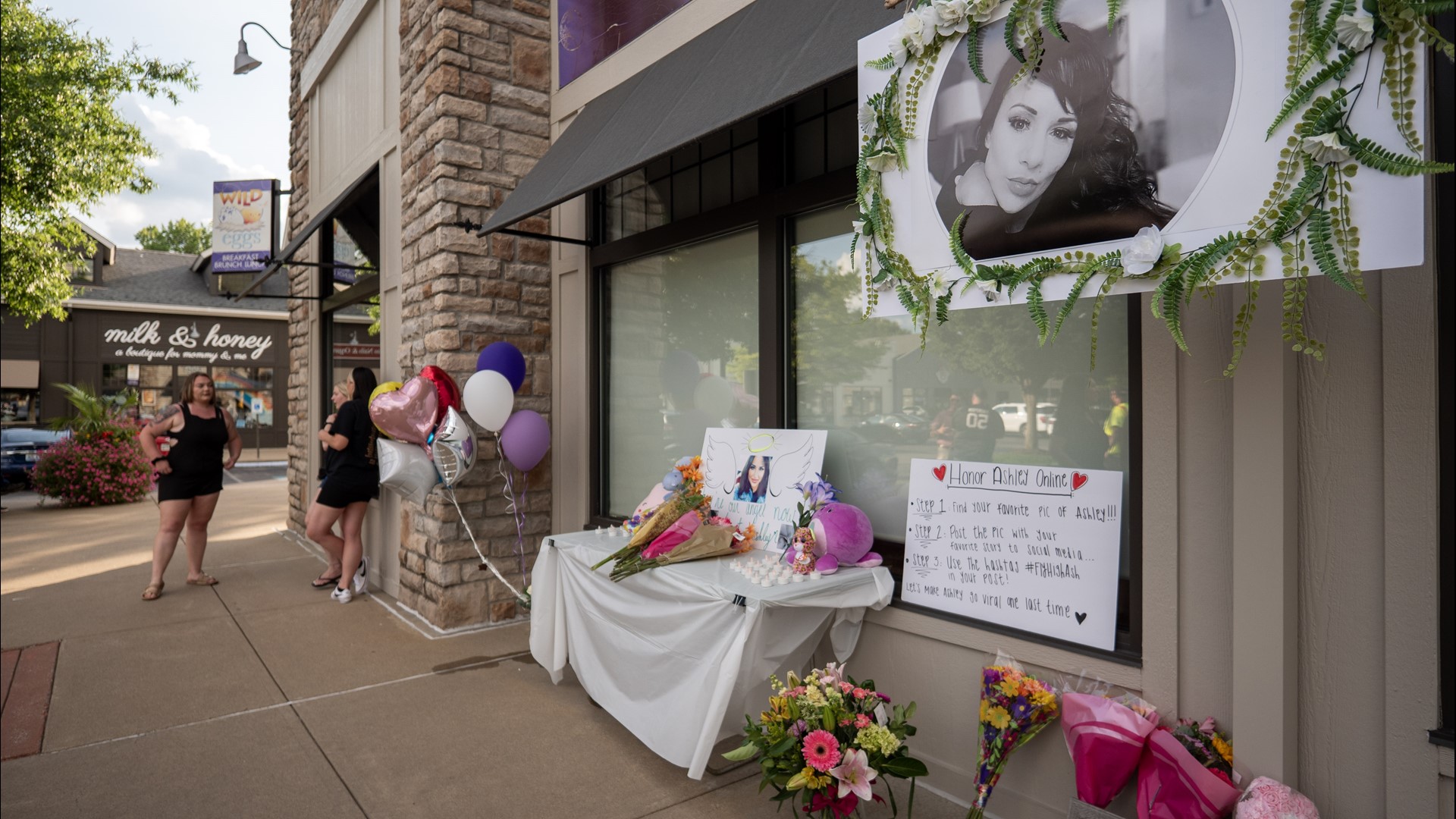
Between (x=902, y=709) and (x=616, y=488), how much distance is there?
2.91m

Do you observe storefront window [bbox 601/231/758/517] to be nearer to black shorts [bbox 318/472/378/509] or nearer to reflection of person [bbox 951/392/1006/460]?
reflection of person [bbox 951/392/1006/460]

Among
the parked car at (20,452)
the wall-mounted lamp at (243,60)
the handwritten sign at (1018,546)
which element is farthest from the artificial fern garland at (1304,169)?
the parked car at (20,452)

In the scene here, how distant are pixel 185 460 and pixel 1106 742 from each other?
6.43 m

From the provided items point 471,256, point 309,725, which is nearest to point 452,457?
point 471,256

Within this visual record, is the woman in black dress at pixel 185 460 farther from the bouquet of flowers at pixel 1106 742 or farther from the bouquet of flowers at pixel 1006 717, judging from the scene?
the bouquet of flowers at pixel 1106 742

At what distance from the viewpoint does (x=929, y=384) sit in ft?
10.5

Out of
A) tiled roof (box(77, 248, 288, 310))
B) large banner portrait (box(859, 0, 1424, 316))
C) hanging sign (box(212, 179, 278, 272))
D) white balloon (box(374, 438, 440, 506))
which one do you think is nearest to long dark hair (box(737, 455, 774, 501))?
large banner portrait (box(859, 0, 1424, 316))

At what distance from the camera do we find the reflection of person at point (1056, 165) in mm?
2018

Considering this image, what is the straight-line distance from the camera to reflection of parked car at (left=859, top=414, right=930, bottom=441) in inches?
127

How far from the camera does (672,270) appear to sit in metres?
4.65

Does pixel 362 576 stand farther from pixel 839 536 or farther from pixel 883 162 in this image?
pixel 883 162

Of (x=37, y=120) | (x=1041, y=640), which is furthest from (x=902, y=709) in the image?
(x=37, y=120)

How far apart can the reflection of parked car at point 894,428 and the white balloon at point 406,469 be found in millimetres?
2786

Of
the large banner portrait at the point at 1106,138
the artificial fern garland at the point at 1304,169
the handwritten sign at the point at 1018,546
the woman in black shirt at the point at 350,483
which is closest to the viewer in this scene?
the artificial fern garland at the point at 1304,169
